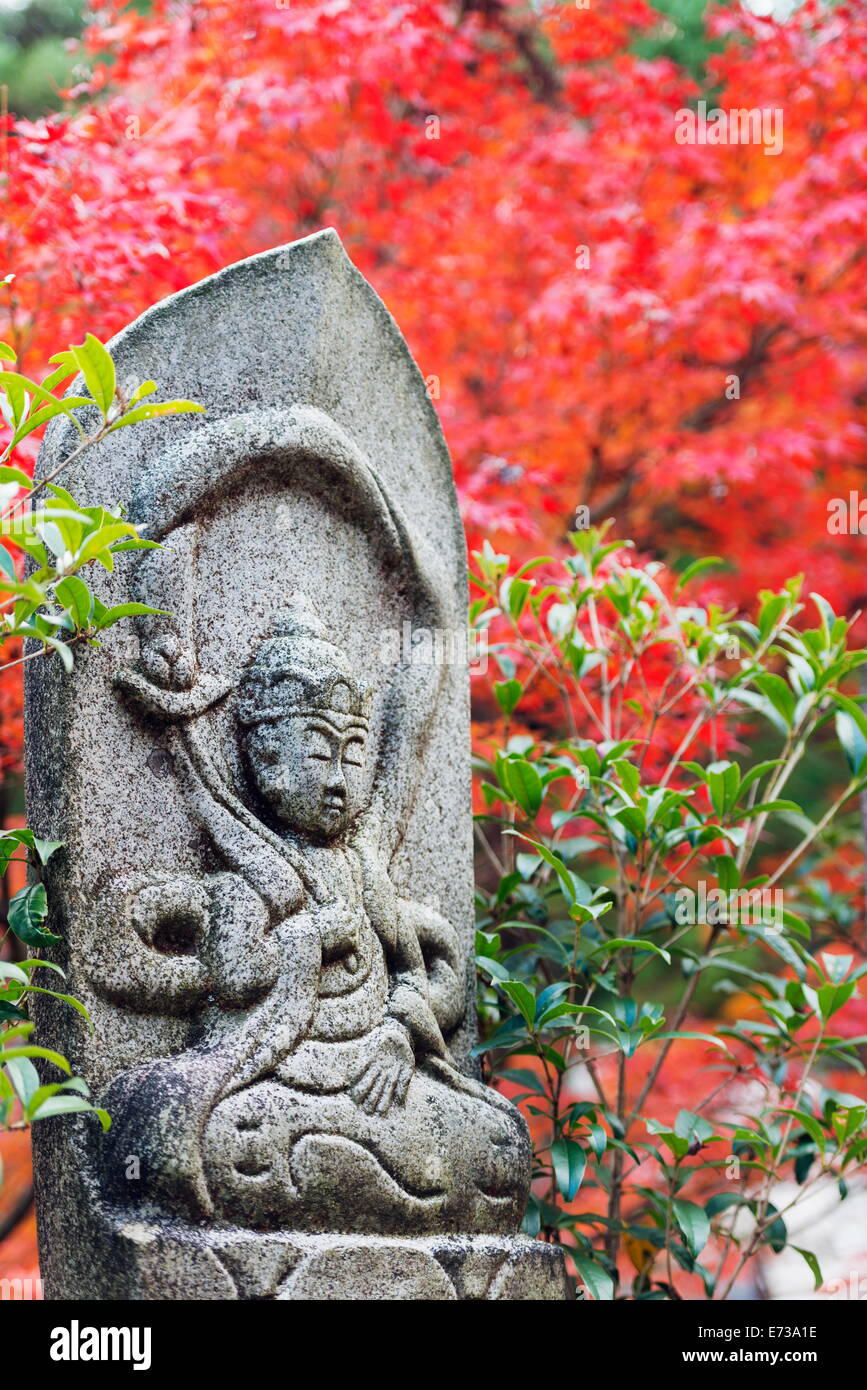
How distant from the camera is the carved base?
2564mm

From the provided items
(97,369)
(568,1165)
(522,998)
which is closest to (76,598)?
(97,369)

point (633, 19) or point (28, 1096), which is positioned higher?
point (633, 19)

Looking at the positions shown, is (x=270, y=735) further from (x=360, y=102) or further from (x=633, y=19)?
(x=633, y=19)

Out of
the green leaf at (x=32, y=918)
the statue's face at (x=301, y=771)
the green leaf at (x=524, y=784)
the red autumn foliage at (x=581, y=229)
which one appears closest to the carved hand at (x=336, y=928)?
the statue's face at (x=301, y=771)

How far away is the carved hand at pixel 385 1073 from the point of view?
291 centimetres

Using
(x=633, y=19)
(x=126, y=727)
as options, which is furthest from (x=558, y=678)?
(x=633, y=19)

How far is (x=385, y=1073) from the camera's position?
9.69ft

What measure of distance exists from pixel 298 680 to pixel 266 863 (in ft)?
1.42

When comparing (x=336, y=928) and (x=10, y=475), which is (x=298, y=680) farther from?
(x=10, y=475)

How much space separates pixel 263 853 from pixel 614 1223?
Result: 1508mm

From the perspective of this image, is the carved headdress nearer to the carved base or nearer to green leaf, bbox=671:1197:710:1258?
the carved base

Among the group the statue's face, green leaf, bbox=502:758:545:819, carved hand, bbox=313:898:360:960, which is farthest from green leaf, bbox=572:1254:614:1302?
the statue's face

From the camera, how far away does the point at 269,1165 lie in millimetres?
2707

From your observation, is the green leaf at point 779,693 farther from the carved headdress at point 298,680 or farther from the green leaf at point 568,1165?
the green leaf at point 568,1165
